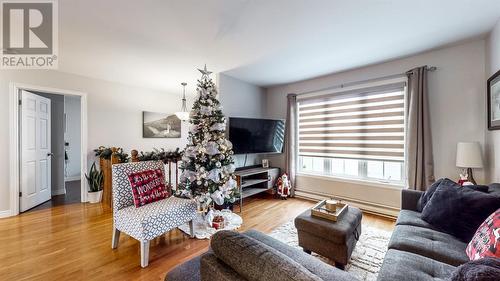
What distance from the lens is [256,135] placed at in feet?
13.4

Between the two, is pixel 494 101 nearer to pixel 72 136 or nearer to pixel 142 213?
pixel 142 213

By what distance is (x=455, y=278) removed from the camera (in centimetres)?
75

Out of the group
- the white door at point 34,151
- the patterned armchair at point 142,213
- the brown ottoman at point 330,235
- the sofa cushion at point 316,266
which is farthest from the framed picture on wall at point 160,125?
the sofa cushion at point 316,266

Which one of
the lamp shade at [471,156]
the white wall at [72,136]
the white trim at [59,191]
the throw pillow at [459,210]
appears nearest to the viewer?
the throw pillow at [459,210]

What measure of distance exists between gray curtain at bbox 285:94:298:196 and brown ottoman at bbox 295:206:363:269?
216 cm

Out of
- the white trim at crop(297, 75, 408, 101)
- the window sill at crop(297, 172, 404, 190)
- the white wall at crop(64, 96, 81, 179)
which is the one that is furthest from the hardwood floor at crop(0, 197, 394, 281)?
the white wall at crop(64, 96, 81, 179)

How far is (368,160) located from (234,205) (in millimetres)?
2509

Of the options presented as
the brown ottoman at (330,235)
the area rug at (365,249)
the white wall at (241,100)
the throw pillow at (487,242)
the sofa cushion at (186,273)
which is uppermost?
the white wall at (241,100)

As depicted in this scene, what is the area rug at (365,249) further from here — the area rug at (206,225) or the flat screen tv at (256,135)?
the flat screen tv at (256,135)

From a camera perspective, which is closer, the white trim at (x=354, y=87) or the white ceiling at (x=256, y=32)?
the white ceiling at (x=256, y=32)

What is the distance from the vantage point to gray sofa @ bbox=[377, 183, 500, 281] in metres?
1.22

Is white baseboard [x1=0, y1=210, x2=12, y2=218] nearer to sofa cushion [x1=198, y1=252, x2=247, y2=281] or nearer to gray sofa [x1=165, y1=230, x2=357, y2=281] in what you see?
gray sofa [x1=165, y1=230, x2=357, y2=281]

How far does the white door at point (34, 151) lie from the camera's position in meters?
3.35
